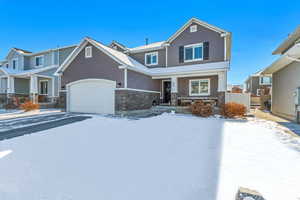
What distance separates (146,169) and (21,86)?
2080 cm

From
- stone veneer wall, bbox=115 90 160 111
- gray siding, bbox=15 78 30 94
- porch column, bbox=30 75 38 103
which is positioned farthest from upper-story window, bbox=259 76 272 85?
gray siding, bbox=15 78 30 94

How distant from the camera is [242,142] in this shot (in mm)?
4383

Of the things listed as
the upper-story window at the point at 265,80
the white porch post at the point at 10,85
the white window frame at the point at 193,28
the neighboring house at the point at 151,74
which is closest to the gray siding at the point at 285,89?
the neighboring house at the point at 151,74

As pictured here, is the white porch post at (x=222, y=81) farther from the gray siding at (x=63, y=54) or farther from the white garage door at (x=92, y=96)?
the gray siding at (x=63, y=54)

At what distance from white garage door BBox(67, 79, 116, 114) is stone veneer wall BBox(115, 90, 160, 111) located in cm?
58

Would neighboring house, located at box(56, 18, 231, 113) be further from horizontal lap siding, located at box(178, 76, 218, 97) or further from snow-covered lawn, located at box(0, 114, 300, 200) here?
snow-covered lawn, located at box(0, 114, 300, 200)

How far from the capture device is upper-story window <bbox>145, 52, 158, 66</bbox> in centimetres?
1451

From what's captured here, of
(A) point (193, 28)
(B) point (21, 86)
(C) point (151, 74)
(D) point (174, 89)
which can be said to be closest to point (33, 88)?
(B) point (21, 86)

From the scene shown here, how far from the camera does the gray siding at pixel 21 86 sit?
54.8 ft

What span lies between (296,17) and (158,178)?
13.7 m

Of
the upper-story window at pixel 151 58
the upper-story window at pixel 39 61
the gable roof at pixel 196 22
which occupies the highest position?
the gable roof at pixel 196 22

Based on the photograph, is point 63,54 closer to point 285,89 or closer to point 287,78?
point 287,78

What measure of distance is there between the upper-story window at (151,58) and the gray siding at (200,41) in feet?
4.74

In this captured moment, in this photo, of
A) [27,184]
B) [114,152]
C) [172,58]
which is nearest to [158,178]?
[114,152]
